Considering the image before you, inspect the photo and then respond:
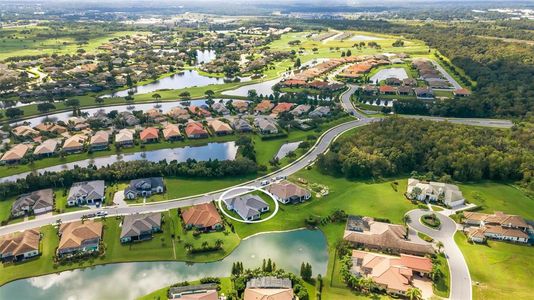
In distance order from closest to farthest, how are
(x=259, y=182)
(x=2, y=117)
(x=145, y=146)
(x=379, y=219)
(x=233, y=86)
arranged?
(x=379, y=219) < (x=259, y=182) < (x=145, y=146) < (x=2, y=117) < (x=233, y=86)

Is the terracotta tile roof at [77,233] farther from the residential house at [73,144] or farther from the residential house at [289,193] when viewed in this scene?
the residential house at [73,144]

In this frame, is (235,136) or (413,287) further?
(235,136)

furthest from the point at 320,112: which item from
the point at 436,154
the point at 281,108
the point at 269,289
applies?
the point at 269,289

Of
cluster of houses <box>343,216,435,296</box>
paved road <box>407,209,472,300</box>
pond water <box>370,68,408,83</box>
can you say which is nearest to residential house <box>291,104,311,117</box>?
pond water <box>370,68,408,83</box>

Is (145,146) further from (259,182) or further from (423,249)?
(423,249)

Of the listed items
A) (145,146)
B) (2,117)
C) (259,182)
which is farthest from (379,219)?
(2,117)

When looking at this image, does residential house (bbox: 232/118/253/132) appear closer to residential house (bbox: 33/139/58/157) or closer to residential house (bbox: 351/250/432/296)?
residential house (bbox: 33/139/58/157)

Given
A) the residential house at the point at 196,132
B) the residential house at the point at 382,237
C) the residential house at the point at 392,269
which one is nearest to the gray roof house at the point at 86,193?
the residential house at the point at 196,132
